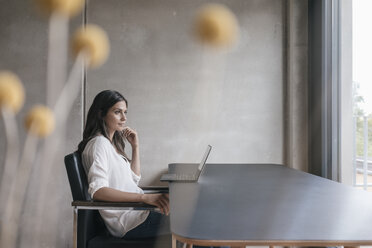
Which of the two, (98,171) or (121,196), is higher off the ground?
(98,171)

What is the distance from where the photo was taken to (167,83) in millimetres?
3346

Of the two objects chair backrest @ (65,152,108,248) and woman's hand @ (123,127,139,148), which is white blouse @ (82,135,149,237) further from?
woman's hand @ (123,127,139,148)

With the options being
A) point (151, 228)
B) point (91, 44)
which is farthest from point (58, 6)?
point (151, 228)

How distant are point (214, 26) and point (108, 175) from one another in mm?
1700

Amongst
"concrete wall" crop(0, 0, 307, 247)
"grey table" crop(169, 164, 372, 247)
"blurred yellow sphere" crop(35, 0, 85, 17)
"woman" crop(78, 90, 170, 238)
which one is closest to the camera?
"blurred yellow sphere" crop(35, 0, 85, 17)

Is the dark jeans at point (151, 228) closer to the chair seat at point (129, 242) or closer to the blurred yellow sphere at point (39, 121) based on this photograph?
the chair seat at point (129, 242)

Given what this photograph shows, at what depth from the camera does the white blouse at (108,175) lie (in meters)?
1.69

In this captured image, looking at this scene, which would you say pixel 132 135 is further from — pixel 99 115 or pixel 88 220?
pixel 88 220

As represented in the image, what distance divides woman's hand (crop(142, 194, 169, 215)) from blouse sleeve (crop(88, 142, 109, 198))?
0.21 meters

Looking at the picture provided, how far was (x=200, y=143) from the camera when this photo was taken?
3.33 metres

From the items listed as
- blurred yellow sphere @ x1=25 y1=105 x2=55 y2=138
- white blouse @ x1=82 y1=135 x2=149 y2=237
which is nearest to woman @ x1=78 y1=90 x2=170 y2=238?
white blouse @ x1=82 y1=135 x2=149 y2=237

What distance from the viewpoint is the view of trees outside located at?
7.79ft

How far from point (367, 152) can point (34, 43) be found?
9.30ft

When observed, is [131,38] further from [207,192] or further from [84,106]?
[207,192]
